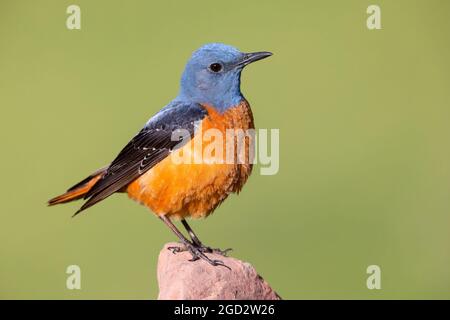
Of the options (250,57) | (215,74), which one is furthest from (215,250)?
(250,57)

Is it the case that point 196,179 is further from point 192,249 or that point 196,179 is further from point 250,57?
point 250,57

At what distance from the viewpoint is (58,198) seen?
892 cm

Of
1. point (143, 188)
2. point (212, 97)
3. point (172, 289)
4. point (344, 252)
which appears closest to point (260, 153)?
point (212, 97)

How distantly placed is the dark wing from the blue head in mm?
226

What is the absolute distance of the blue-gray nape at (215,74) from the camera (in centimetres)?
859

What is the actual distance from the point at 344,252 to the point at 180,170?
5.15m

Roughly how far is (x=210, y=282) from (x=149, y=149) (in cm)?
170

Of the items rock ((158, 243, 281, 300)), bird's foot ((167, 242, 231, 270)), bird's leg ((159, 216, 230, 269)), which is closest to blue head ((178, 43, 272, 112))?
bird's leg ((159, 216, 230, 269))

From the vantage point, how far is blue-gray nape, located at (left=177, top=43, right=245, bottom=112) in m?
8.59

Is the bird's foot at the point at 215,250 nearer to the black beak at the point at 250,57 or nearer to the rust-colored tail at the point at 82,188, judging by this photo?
the rust-colored tail at the point at 82,188

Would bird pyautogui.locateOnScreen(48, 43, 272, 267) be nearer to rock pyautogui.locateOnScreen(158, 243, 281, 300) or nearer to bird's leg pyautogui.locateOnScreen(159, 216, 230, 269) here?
bird's leg pyautogui.locateOnScreen(159, 216, 230, 269)

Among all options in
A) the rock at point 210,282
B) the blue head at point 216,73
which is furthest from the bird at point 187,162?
the rock at point 210,282

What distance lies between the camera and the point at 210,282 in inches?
297

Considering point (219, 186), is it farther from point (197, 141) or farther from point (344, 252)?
point (344, 252)
